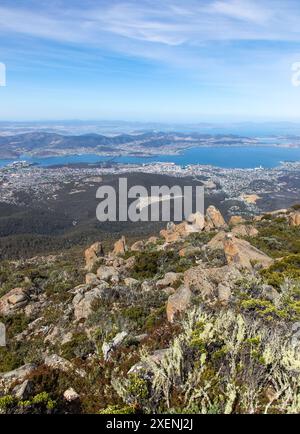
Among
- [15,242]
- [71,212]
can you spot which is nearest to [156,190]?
[71,212]

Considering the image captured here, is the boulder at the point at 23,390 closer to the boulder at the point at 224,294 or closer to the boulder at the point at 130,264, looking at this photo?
the boulder at the point at 224,294

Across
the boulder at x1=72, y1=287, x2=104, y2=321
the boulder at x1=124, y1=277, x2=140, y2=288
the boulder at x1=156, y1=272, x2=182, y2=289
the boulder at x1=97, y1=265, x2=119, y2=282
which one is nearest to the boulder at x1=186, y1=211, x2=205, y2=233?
the boulder at x1=97, y1=265, x2=119, y2=282

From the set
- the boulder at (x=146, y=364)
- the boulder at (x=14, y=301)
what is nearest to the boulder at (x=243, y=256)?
the boulder at (x=146, y=364)

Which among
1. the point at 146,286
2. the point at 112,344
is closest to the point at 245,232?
the point at 146,286

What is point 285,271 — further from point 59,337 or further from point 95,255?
point 95,255

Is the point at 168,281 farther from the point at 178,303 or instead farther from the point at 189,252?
the point at 189,252
